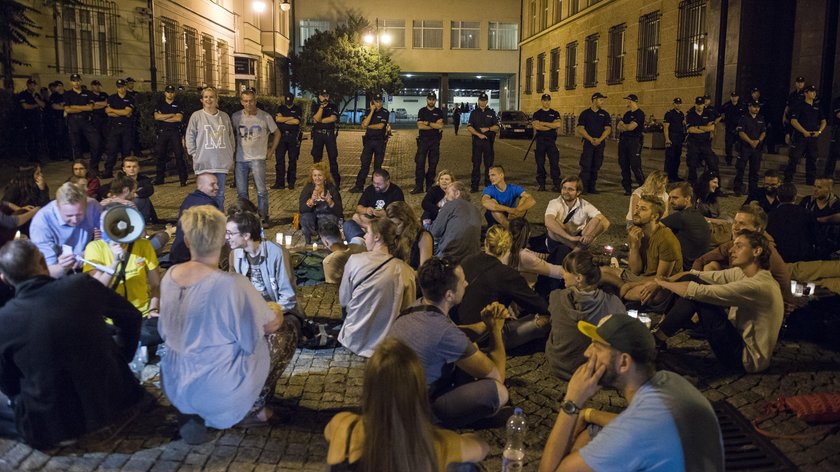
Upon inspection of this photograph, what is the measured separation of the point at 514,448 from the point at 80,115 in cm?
1506

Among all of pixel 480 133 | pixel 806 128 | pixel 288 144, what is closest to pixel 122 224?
pixel 288 144

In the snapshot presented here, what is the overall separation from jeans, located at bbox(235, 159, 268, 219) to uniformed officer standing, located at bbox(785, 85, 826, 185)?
1014cm

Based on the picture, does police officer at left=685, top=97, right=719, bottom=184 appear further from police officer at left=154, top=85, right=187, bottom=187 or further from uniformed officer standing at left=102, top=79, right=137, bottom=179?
uniformed officer standing at left=102, top=79, right=137, bottom=179

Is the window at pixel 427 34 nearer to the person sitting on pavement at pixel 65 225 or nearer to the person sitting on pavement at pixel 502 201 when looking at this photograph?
the person sitting on pavement at pixel 502 201

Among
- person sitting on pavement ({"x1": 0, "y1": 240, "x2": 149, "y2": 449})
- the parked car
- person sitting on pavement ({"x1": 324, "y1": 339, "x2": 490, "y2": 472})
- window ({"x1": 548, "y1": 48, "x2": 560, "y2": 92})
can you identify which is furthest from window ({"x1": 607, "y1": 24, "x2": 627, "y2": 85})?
person sitting on pavement ({"x1": 324, "y1": 339, "x2": 490, "y2": 472})

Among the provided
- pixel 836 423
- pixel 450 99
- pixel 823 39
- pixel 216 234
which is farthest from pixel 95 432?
pixel 450 99

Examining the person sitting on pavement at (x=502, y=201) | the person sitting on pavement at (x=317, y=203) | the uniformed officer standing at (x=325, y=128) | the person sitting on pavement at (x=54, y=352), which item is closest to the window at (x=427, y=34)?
the uniformed officer standing at (x=325, y=128)

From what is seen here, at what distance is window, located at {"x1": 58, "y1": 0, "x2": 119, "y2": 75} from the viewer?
20.6 metres

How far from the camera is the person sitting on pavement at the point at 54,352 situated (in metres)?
4.20

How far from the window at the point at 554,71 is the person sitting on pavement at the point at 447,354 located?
132 feet

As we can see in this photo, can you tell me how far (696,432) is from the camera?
308 cm

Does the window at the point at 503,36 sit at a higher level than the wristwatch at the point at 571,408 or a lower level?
higher

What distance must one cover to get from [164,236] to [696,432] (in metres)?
5.24

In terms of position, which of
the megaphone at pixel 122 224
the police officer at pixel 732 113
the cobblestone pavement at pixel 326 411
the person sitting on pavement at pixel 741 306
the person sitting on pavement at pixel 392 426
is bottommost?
the cobblestone pavement at pixel 326 411
